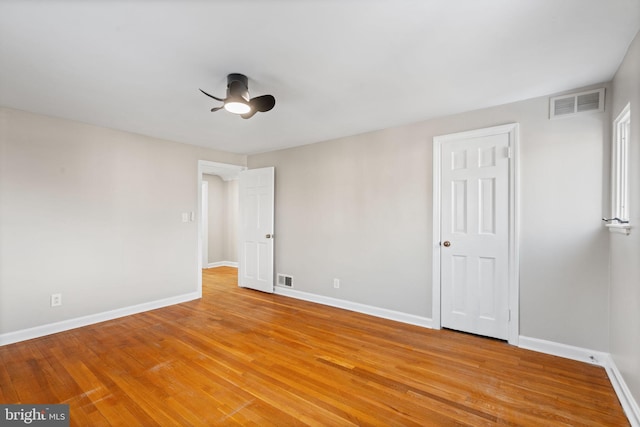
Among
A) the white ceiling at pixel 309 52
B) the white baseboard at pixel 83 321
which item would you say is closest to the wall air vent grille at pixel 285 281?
the white baseboard at pixel 83 321

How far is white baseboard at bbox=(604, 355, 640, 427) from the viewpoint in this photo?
1837 mm

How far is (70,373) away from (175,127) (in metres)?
2.81

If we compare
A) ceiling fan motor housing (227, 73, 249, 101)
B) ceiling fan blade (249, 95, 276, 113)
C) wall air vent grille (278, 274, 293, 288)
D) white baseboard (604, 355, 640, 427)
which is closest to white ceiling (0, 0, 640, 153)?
ceiling fan motor housing (227, 73, 249, 101)

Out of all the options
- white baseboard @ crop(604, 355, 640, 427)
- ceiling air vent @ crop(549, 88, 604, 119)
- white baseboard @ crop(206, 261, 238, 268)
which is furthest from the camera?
white baseboard @ crop(206, 261, 238, 268)

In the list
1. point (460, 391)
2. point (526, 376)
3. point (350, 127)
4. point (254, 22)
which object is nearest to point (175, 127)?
point (350, 127)

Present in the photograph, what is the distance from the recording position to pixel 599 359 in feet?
8.48

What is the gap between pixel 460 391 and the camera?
222cm

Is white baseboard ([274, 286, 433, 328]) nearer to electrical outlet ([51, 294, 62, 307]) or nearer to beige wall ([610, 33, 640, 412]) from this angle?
beige wall ([610, 33, 640, 412])

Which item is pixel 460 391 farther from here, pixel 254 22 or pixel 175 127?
pixel 175 127

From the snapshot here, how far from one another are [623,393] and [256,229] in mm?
4656

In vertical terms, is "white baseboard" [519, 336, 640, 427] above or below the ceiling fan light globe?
below

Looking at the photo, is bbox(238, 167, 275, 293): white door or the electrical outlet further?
bbox(238, 167, 275, 293): white door

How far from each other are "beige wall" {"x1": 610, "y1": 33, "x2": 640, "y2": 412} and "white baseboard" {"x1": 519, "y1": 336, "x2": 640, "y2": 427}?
67 mm

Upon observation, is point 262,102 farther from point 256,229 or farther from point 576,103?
point 256,229
